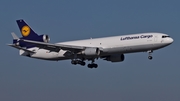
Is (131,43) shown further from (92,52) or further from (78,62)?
(78,62)

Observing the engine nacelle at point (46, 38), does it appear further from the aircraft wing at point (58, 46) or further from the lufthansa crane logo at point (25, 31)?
the lufthansa crane logo at point (25, 31)

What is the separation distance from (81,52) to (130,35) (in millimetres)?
9011

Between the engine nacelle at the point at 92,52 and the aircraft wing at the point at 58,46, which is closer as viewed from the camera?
the engine nacelle at the point at 92,52

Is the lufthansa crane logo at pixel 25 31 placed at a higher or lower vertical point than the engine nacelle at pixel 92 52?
higher

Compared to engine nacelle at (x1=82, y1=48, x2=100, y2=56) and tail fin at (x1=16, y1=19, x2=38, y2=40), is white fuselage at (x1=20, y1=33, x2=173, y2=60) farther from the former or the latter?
tail fin at (x1=16, y1=19, x2=38, y2=40)

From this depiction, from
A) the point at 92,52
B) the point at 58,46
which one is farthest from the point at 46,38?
the point at 92,52

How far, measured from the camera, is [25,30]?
93250 mm

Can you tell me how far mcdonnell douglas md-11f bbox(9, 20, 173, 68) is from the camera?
77938mm

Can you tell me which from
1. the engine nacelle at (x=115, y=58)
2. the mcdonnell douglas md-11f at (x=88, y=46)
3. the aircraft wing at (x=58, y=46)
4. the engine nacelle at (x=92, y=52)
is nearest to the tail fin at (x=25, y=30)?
the mcdonnell douglas md-11f at (x=88, y=46)

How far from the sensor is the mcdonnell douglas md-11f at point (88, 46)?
7794 cm

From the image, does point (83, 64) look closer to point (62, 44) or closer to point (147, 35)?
point (62, 44)

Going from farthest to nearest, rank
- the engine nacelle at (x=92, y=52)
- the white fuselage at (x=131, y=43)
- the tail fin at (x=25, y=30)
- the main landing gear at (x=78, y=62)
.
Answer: the tail fin at (x=25, y=30) → the main landing gear at (x=78, y=62) → the engine nacelle at (x=92, y=52) → the white fuselage at (x=131, y=43)

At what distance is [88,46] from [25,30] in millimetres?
15978

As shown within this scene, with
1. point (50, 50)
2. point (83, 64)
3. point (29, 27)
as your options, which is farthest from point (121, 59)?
point (29, 27)
